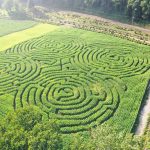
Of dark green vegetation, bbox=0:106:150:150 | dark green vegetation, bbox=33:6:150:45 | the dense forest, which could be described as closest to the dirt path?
dark green vegetation, bbox=0:106:150:150

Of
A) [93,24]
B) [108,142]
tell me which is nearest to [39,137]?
[108,142]

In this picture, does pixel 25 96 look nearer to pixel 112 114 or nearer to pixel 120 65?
pixel 112 114

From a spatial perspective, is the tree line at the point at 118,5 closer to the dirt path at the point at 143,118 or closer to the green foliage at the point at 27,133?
the dirt path at the point at 143,118

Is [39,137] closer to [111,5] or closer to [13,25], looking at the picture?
[13,25]

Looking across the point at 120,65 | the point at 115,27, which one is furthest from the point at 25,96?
the point at 115,27

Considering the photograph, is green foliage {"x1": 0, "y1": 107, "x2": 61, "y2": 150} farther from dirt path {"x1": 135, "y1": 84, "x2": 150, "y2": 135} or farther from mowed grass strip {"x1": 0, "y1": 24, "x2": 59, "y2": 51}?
mowed grass strip {"x1": 0, "y1": 24, "x2": 59, "y2": 51}

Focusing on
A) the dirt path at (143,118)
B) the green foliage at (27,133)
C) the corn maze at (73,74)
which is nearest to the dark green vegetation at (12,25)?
the corn maze at (73,74)

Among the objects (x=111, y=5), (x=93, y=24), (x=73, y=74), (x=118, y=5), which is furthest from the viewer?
(x=111, y=5)
